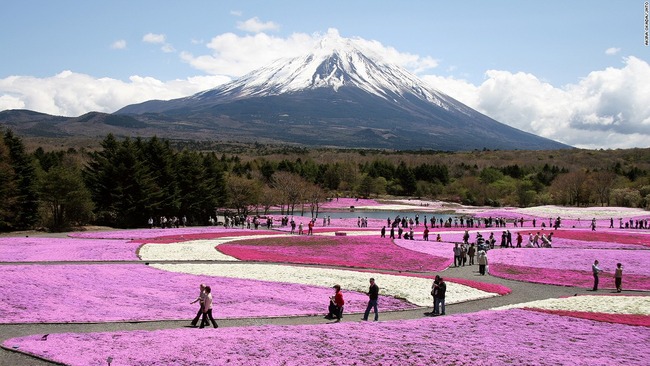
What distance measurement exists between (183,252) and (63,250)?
8.47m

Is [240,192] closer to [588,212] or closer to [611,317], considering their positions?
[588,212]

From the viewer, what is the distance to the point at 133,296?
27.3 m

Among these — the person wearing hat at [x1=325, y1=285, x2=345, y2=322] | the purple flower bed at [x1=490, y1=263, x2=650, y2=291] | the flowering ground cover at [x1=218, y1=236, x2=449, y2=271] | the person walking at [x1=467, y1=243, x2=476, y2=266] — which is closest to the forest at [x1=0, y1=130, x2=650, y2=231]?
the flowering ground cover at [x1=218, y1=236, x2=449, y2=271]

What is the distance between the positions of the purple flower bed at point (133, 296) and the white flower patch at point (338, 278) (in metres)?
1.46

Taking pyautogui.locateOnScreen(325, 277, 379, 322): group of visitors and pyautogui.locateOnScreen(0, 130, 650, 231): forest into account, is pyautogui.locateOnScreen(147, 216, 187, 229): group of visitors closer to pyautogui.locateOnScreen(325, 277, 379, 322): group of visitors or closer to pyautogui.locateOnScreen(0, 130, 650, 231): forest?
pyautogui.locateOnScreen(0, 130, 650, 231): forest

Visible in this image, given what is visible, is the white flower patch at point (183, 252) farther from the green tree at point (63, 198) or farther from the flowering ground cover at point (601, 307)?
the flowering ground cover at point (601, 307)

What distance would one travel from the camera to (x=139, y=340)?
19594 mm

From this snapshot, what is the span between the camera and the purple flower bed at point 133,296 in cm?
2388

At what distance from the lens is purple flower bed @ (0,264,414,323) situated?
23.9m

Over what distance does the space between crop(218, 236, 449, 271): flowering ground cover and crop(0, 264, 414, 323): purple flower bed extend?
11.3 meters

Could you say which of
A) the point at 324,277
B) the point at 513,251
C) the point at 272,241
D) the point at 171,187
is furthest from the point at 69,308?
the point at 171,187

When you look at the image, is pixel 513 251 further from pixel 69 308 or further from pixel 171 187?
pixel 171 187

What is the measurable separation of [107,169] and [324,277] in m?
46.5

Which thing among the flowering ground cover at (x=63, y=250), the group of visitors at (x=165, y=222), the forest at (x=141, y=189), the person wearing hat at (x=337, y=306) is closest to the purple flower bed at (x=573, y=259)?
the person wearing hat at (x=337, y=306)
